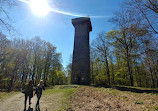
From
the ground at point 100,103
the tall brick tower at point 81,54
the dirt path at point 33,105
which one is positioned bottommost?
the dirt path at point 33,105

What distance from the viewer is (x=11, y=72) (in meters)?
20.6

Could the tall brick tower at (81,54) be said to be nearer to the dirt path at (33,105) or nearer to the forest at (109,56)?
the forest at (109,56)

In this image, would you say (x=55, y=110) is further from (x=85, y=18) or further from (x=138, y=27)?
(x=85, y=18)

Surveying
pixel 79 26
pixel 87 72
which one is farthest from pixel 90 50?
pixel 79 26

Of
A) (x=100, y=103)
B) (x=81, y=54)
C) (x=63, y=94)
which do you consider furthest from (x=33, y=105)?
(x=81, y=54)

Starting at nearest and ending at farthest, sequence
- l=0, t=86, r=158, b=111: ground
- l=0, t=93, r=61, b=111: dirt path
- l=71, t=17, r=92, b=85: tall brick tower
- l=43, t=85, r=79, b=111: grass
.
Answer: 1. l=0, t=86, r=158, b=111: ground
2. l=0, t=93, r=61, b=111: dirt path
3. l=43, t=85, r=79, b=111: grass
4. l=71, t=17, r=92, b=85: tall brick tower

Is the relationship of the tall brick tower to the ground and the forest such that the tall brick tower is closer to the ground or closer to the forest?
the forest

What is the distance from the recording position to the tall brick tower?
21.7 m

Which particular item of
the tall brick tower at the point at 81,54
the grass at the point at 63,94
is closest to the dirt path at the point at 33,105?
the grass at the point at 63,94

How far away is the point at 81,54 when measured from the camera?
22859 millimetres

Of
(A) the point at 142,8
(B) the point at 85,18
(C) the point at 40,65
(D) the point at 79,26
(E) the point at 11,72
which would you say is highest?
(B) the point at 85,18

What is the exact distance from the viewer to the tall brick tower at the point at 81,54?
21656 millimetres

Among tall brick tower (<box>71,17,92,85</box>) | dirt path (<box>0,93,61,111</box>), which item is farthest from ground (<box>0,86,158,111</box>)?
tall brick tower (<box>71,17,92,85</box>)

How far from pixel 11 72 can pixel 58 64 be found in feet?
38.0
